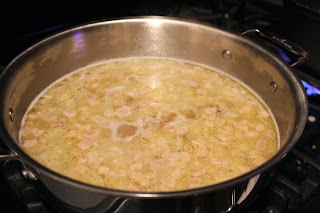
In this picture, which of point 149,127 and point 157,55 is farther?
point 157,55

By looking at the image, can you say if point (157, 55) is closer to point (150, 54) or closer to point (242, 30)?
point (150, 54)

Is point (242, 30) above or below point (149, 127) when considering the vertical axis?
above

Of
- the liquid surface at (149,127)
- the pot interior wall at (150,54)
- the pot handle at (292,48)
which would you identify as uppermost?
the pot handle at (292,48)

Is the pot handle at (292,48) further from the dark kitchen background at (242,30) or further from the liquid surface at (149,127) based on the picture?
the liquid surface at (149,127)

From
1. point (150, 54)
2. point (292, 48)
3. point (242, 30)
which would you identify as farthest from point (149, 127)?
point (242, 30)

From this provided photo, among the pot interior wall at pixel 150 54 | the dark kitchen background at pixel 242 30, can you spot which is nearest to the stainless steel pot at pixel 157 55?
the pot interior wall at pixel 150 54
